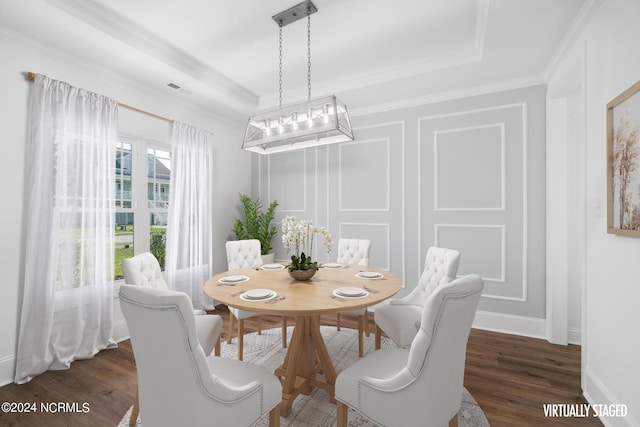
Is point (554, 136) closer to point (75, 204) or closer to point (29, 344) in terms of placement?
point (75, 204)

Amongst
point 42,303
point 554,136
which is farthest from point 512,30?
point 42,303

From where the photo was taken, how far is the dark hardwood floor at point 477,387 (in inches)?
74.0

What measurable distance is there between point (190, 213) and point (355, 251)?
2.18m

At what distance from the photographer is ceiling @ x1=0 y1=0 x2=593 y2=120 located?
2.25 m

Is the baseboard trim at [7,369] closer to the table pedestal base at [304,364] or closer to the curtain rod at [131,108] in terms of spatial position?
the table pedestal base at [304,364]

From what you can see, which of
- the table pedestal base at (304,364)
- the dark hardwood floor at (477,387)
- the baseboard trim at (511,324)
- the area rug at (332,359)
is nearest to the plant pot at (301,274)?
the table pedestal base at (304,364)

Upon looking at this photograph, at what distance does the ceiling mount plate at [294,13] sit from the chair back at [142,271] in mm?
2119

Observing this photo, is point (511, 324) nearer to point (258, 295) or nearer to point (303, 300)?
point (303, 300)

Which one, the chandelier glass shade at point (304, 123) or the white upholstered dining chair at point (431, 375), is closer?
the white upholstered dining chair at point (431, 375)

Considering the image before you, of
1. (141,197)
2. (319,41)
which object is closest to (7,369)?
(141,197)

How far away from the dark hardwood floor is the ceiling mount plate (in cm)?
311

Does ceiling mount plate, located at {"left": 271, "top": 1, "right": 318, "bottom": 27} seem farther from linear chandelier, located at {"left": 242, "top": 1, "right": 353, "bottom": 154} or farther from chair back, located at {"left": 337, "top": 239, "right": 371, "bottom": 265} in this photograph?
chair back, located at {"left": 337, "top": 239, "right": 371, "bottom": 265}

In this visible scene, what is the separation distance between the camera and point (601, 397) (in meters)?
1.87

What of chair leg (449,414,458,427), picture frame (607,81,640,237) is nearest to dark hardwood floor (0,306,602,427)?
chair leg (449,414,458,427)
